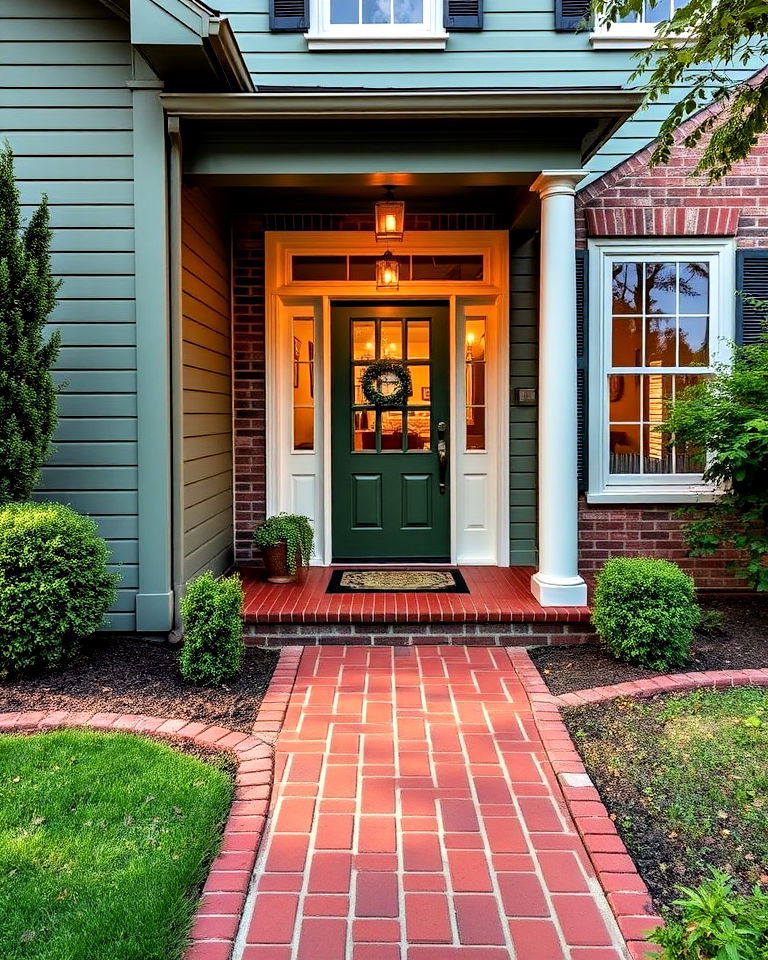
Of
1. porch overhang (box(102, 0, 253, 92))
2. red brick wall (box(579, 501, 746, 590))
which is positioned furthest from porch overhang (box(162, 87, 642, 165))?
red brick wall (box(579, 501, 746, 590))

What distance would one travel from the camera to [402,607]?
4.25 m

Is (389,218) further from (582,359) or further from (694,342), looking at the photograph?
(694,342)

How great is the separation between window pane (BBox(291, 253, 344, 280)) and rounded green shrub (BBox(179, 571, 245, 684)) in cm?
289

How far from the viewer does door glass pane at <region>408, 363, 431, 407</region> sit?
560 cm

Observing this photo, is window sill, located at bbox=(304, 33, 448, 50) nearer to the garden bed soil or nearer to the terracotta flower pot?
the terracotta flower pot

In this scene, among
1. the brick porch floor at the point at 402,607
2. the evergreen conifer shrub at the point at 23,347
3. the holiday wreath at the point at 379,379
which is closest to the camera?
the evergreen conifer shrub at the point at 23,347

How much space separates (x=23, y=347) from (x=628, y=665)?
3544 millimetres

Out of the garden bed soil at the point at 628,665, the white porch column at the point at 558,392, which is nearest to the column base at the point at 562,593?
the white porch column at the point at 558,392

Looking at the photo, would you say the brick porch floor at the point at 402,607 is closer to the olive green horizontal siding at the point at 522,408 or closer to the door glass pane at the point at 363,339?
the olive green horizontal siding at the point at 522,408

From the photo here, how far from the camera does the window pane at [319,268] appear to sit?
550 centimetres

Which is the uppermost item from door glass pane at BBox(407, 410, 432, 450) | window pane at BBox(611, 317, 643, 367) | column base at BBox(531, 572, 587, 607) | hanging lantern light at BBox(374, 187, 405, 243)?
hanging lantern light at BBox(374, 187, 405, 243)

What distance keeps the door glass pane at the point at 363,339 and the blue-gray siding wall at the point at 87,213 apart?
1.97 m

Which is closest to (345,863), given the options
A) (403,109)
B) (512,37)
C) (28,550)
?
(28,550)

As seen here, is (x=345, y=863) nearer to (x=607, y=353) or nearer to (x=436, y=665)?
(x=436, y=665)
